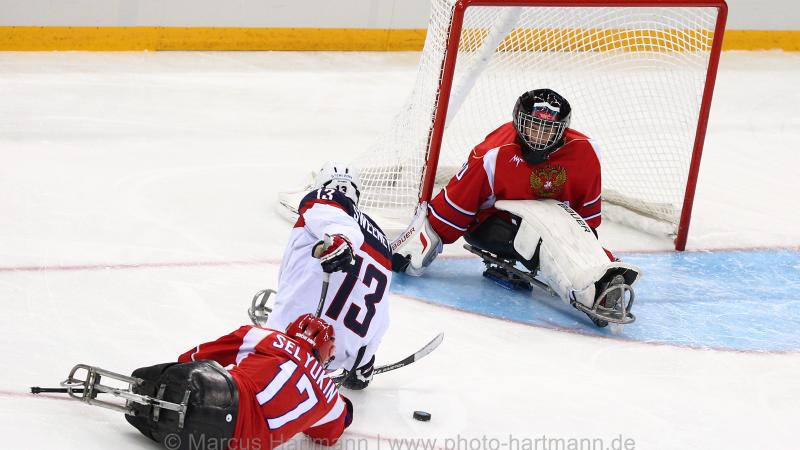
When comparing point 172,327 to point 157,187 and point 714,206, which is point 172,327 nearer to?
point 157,187

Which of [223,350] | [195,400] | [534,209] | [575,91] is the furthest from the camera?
[575,91]

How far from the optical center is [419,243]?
4.89 m

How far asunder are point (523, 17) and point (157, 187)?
1880 millimetres

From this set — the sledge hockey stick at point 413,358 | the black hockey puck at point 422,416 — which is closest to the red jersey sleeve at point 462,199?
the sledge hockey stick at point 413,358

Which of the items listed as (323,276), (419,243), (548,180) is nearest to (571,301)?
(548,180)

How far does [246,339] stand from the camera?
10.4ft

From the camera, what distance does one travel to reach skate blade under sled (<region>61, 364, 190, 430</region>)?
9.74 feet

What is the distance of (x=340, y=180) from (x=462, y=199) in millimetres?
1217

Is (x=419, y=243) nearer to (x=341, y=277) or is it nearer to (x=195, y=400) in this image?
(x=341, y=277)

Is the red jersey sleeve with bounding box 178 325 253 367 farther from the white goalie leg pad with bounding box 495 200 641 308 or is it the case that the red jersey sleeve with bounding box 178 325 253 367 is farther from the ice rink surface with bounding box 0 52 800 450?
the white goalie leg pad with bounding box 495 200 641 308

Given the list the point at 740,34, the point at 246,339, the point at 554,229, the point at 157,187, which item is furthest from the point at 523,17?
the point at 740,34

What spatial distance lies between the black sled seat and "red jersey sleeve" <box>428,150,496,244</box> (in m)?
1.96

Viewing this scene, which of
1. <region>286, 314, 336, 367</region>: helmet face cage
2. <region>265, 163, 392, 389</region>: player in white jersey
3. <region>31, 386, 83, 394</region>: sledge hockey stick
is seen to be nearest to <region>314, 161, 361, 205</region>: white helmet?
<region>265, 163, 392, 389</region>: player in white jersey

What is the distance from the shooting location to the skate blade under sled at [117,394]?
2.97 metres
